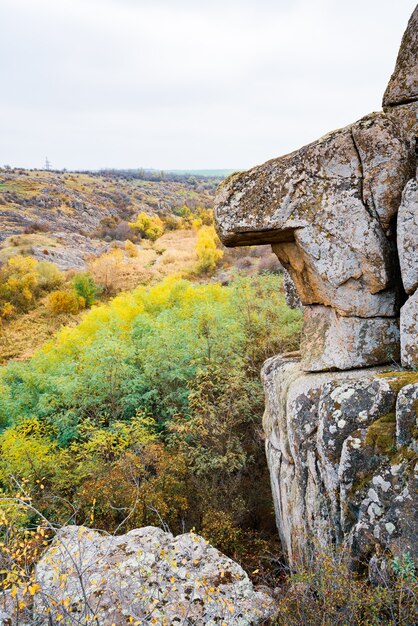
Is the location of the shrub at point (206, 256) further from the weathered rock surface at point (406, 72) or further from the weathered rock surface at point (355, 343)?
the weathered rock surface at point (355, 343)

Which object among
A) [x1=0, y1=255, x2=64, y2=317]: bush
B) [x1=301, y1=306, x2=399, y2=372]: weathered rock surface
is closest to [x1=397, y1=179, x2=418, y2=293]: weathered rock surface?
[x1=301, y1=306, x2=399, y2=372]: weathered rock surface

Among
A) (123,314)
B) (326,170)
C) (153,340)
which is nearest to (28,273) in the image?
(123,314)

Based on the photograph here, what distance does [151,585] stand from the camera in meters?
5.86

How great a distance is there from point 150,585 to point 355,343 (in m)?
4.34

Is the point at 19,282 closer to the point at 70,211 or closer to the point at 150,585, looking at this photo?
the point at 70,211

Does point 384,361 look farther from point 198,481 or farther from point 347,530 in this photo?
point 198,481

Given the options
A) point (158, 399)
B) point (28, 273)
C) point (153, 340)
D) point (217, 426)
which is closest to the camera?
point (217, 426)

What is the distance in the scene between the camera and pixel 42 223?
53.0m

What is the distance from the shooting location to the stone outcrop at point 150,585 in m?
5.25

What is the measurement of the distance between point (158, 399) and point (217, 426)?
10.3ft

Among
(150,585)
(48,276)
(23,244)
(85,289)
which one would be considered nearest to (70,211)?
(23,244)

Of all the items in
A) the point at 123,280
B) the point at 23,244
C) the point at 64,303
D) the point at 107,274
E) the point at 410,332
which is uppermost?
the point at 23,244

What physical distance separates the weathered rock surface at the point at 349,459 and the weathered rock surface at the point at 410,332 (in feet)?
0.98

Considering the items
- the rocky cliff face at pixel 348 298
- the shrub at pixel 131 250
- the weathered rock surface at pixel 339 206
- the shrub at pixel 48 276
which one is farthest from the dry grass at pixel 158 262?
the weathered rock surface at pixel 339 206
